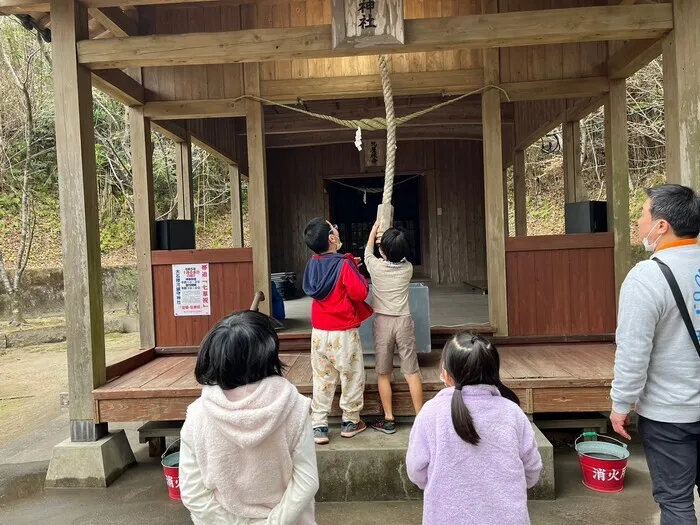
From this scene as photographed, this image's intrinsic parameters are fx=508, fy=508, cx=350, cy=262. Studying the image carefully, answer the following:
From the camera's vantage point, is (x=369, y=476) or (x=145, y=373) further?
(x=145, y=373)

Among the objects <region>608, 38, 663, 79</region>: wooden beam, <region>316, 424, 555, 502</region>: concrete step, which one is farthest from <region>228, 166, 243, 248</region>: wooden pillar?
<region>608, 38, 663, 79</region>: wooden beam

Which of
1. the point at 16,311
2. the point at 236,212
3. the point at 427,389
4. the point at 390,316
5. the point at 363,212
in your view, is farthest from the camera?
the point at 363,212

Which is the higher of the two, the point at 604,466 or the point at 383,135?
the point at 383,135

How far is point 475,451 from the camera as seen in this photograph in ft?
4.81

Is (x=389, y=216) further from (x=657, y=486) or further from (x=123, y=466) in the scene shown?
(x=123, y=466)

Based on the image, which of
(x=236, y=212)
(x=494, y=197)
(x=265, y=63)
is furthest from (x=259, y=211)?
(x=236, y=212)

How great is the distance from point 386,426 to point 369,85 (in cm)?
307

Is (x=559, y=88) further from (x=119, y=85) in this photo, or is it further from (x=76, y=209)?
(x=76, y=209)

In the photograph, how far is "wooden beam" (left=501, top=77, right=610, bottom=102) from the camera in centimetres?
456

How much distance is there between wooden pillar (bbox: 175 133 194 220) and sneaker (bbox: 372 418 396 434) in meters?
3.62

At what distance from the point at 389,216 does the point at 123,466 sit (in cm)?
272

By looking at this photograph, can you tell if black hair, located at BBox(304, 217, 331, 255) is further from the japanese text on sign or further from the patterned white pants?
the japanese text on sign

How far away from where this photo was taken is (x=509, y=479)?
1463 mm

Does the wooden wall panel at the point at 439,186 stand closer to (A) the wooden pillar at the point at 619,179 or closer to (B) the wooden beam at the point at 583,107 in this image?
(B) the wooden beam at the point at 583,107
